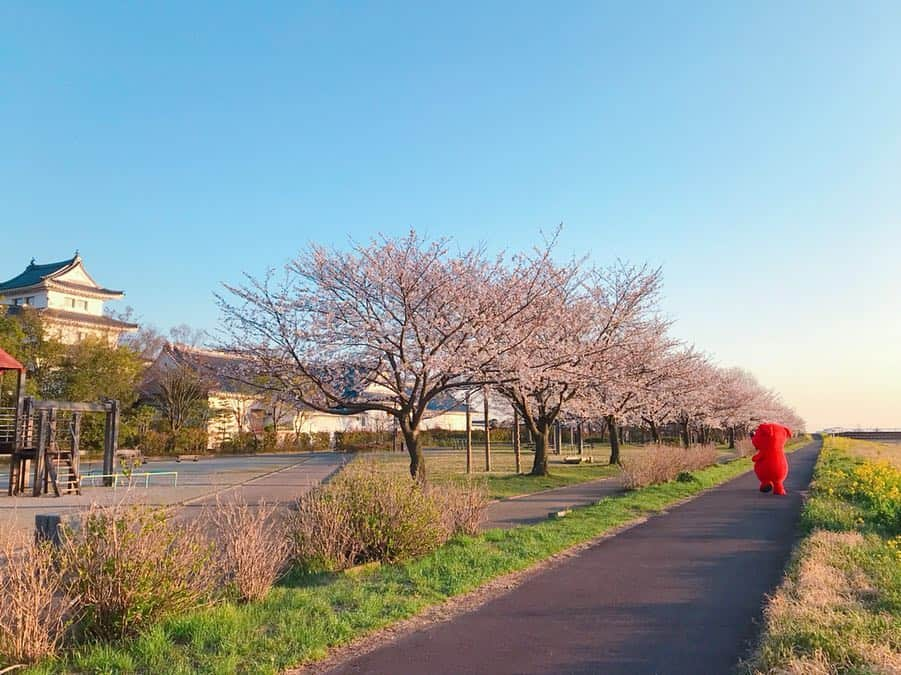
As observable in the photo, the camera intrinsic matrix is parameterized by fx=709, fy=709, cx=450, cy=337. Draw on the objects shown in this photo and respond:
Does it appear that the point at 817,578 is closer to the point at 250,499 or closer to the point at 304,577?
the point at 304,577

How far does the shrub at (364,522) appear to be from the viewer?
7.71m

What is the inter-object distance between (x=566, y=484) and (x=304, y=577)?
45.5 ft

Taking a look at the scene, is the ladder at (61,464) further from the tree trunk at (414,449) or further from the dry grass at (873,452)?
the dry grass at (873,452)

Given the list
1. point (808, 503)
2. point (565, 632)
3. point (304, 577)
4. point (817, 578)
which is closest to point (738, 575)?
point (817, 578)

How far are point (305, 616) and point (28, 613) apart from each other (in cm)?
205

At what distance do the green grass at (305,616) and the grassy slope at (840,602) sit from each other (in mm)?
2964

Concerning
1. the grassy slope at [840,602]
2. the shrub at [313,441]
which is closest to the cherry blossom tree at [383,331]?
the grassy slope at [840,602]

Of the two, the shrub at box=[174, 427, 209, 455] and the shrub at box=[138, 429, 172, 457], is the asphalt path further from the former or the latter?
the shrub at box=[174, 427, 209, 455]

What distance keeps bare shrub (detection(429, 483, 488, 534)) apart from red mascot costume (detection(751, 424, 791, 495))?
10.0 metres

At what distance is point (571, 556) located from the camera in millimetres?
9234

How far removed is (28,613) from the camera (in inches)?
186

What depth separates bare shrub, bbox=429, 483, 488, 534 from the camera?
9.58 metres

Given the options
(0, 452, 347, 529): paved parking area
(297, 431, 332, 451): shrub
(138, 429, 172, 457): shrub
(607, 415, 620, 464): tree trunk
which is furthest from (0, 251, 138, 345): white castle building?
(607, 415, 620, 464): tree trunk

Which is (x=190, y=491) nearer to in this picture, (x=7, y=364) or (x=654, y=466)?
(x=7, y=364)
